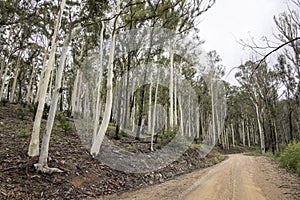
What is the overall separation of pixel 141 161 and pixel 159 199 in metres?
3.71

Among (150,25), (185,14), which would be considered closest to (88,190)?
(150,25)

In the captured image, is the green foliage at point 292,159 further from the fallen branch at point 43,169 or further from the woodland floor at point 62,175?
the fallen branch at point 43,169

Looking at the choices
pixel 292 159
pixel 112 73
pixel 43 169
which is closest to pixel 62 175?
pixel 43 169

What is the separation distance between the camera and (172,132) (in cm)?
1193

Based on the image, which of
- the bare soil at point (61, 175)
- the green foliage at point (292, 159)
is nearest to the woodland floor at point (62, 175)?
the bare soil at point (61, 175)

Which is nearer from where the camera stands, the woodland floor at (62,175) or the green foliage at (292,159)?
the woodland floor at (62,175)

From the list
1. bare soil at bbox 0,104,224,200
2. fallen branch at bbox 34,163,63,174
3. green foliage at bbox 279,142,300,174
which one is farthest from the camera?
green foliage at bbox 279,142,300,174

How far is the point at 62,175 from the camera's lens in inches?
212

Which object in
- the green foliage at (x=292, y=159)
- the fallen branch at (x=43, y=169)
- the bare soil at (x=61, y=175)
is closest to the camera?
the bare soil at (x=61, y=175)

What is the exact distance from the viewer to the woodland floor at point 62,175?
457cm

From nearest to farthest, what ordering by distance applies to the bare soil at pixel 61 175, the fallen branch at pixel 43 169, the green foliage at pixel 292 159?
the bare soil at pixel 61 175, the fallen branch at pixel 43 169, the green foliage at pixel 292 159

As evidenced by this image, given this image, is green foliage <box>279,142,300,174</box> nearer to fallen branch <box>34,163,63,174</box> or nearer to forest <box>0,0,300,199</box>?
forest <box>0,0,300,199</box>

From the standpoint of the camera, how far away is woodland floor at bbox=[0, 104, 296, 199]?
4.57 metres

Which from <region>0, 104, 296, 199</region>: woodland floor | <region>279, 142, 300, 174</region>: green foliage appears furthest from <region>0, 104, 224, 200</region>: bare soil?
<region>279, 142, 300, 174</region>: green foliage
